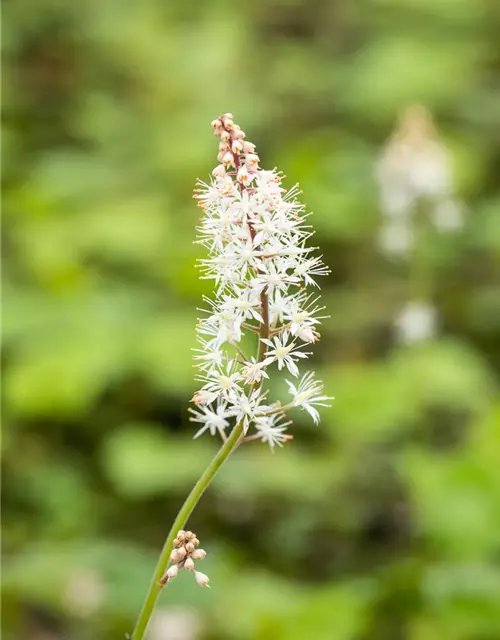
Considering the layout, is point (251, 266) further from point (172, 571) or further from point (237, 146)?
point (172, 571)

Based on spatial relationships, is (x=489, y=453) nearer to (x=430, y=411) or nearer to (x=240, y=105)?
(x=430, y=411)

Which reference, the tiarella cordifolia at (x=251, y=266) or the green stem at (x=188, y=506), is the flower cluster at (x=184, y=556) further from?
the tiarella cordifolia at (x=251, y=266)

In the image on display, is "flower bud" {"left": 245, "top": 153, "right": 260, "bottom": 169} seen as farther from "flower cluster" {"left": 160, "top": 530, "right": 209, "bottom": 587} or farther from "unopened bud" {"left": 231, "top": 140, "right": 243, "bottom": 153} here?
"flower cluster" {"left": 160, "top": 530, "right": 209, "bottom": 587}

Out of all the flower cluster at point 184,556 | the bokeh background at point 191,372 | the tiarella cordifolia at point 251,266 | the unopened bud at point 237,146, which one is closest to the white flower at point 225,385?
the tiarella cordifolia at point 251,266

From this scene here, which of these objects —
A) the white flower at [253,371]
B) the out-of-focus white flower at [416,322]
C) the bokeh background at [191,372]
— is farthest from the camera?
the out-of-focus white flower at [416,322]

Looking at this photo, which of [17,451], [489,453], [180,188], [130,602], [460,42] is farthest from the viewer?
[460,42]

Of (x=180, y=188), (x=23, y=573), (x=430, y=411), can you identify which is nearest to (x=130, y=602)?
(x=23, y=573)

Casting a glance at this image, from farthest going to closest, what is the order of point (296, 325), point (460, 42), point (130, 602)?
A: point (460, 42) < point (130, 602) < point (296, 325)
